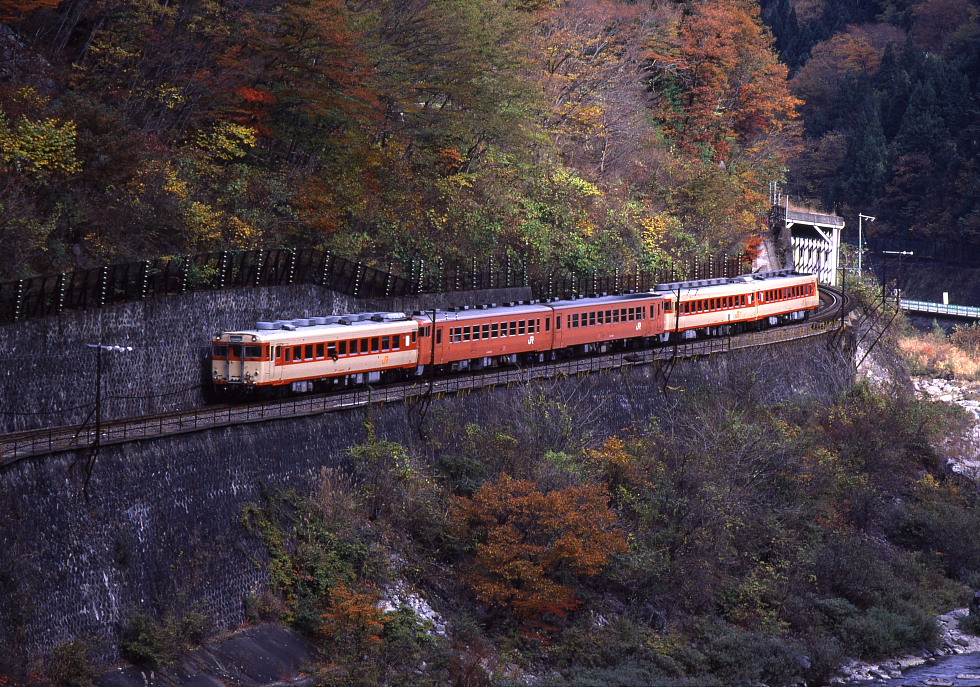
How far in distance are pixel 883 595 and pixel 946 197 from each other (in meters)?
73.6

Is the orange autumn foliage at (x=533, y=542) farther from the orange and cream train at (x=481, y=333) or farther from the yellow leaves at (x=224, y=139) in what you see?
the yellow leaves at (x=224, y=139)

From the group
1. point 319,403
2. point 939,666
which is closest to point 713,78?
point 939,666

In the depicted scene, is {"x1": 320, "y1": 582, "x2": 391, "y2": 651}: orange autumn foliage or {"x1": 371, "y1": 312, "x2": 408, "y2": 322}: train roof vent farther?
{"x1": 371, "y1": 312, "x2": 408, "y2": 322}: train roof vent

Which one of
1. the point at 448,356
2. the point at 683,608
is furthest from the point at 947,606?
the point at 448,356

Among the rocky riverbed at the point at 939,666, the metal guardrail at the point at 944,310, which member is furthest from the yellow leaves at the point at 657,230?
the metal guardrail at the point at 944,310

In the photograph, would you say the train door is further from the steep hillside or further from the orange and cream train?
the steep hillside

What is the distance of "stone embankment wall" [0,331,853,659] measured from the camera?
27223 mm

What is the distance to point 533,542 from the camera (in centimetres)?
3594

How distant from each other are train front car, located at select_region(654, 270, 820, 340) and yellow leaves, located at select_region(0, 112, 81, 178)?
25.0m

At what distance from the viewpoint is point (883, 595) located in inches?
1650

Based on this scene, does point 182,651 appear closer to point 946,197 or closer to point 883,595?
point 883,595

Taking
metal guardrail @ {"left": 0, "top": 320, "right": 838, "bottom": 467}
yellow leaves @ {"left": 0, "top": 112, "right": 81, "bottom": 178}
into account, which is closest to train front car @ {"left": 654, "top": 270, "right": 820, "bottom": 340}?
metal guardrail @ {"left": 0, "top": 320, "right": 838, "bottom": 467}

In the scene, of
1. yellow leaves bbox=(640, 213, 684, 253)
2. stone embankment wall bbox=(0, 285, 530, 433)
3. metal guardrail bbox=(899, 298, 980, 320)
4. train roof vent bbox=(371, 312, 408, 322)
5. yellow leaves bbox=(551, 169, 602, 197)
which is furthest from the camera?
metal guardrail bbox=(899, 298, 980, 320)

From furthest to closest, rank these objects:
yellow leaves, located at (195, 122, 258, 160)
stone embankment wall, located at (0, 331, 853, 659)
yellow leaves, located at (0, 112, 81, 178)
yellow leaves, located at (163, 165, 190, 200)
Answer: yellow leaves, located at (195, 122, 258, 160) < yellow leaves, located at (163, 165, 190, 200) < yellow leaves, located at (0, 112, 81, 178) < stone embankment wall, located at (0, 331, 853, 659)
